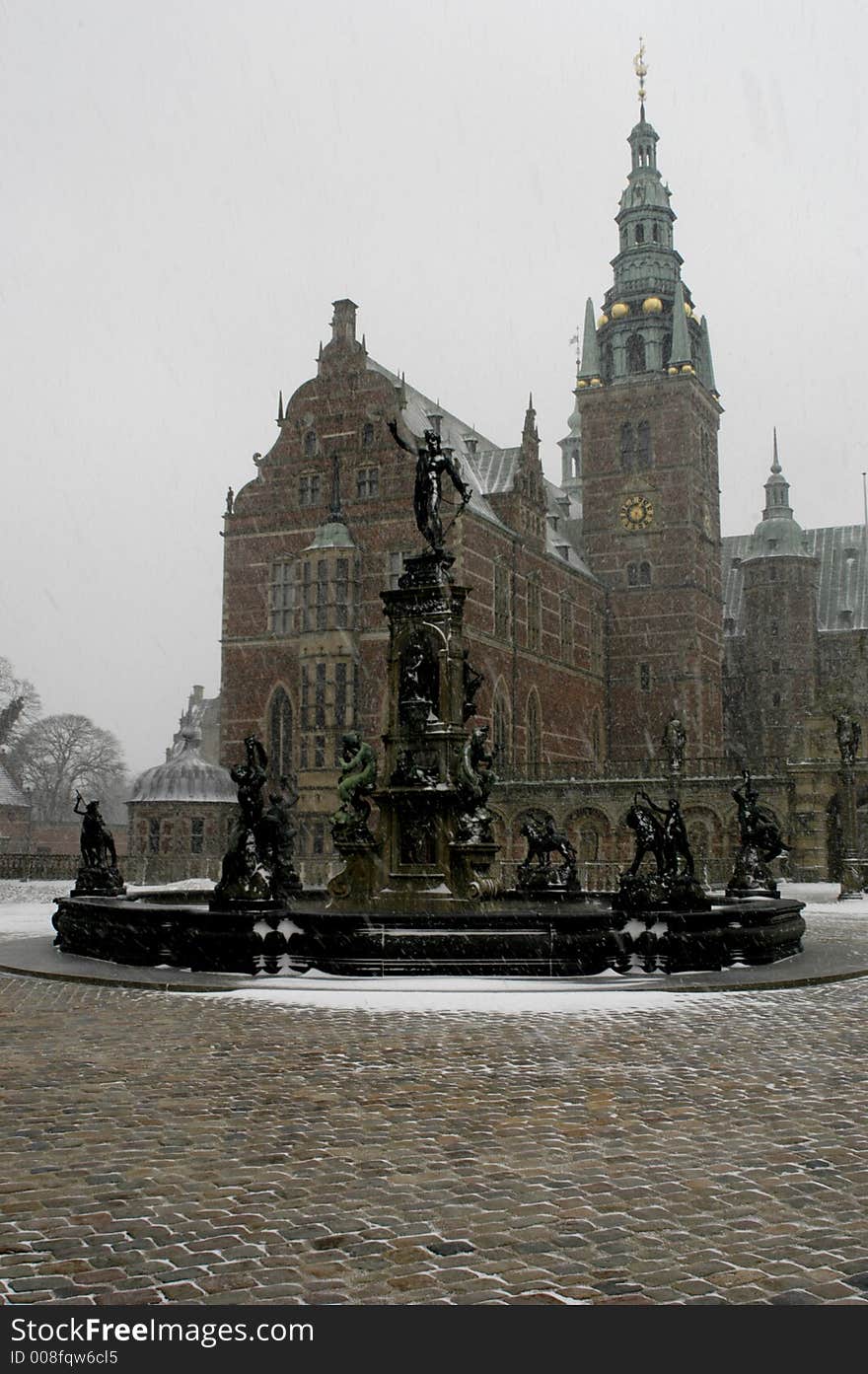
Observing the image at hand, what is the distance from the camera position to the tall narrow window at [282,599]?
5128 cm

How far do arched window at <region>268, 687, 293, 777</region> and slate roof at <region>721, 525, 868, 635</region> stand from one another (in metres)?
34.7

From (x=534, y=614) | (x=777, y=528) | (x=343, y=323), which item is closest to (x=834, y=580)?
(x=777, y=528)

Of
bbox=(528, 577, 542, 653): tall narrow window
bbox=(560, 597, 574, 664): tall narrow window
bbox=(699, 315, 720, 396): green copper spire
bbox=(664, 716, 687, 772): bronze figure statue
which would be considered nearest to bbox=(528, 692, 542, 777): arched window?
bbox=(528, 577, 542, 653): tall narrow window

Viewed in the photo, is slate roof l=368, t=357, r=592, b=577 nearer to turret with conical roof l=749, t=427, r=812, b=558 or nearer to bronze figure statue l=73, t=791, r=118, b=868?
turret with conical roof l=749, t=427, r=812, b=558

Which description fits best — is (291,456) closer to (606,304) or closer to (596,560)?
(596,560)

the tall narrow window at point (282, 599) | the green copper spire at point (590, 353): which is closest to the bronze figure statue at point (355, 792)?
the tall narrow window at point (282, 599)

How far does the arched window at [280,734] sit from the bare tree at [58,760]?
37.4 metres

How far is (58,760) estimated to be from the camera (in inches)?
3433

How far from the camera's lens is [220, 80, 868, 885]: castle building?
4922 centimetres

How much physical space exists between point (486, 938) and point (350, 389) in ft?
129

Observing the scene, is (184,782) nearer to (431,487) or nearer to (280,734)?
(280,734)

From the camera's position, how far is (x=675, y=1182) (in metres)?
6.09

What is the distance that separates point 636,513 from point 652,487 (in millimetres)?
1509

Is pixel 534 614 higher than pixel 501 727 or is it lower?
higher
